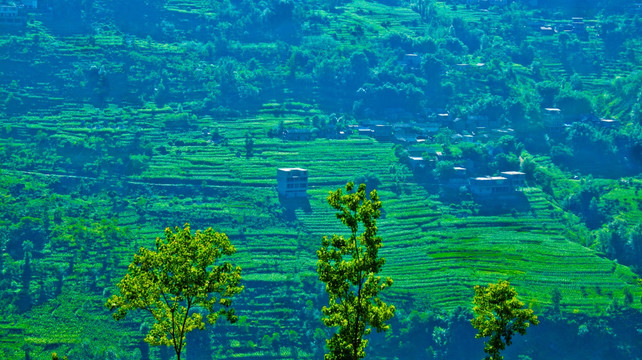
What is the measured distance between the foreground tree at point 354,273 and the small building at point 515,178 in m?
47.9

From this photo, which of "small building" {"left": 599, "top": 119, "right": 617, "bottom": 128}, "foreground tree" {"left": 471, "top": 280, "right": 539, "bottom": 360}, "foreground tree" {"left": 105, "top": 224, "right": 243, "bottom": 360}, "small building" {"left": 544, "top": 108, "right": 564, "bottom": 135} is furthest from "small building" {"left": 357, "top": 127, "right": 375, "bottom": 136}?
"foreground tree" {"left": 105, "top": 224, "right": 243, "bottom": 360}

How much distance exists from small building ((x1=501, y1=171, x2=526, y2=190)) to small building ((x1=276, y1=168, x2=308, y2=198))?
1418cm

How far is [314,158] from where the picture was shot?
69.4 meters

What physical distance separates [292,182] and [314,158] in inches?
237

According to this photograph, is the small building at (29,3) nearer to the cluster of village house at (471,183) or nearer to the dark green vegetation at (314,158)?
the dark green vegetation at (314,158)

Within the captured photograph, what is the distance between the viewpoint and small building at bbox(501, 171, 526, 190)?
68.1 m

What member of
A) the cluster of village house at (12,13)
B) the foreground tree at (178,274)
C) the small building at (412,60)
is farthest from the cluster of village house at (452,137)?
the foreground tree at (178,274)

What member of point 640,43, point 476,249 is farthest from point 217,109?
point 640,43

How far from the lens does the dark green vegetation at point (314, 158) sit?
53875 mm

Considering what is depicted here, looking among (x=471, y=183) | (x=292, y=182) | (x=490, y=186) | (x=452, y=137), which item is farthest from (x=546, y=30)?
(x=292, y=182)

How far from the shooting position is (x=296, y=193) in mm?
64125

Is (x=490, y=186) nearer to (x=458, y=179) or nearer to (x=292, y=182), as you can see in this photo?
(x=458, y=179)

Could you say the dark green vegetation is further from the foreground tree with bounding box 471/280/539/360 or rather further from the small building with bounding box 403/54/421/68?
the foreground tree with bounding box 471/280/539/360

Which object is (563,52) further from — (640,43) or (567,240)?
(567,240)
